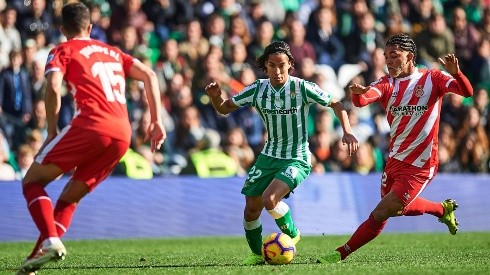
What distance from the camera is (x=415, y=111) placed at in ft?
37.1

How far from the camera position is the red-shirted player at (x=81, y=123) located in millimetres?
8945

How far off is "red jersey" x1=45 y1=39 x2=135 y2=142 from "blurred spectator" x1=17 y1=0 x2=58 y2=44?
876 cm

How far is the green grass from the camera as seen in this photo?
32.9ft

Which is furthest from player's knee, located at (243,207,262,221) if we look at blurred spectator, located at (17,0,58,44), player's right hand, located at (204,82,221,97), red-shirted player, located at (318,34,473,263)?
blurred spectator, located at (17,0,58,44)

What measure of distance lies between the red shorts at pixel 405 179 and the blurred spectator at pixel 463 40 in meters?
10.5

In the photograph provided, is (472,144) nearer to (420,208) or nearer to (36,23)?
(36,23)

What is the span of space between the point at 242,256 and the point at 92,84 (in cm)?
389

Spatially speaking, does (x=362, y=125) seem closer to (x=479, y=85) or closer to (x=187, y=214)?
(x=479, y=85)

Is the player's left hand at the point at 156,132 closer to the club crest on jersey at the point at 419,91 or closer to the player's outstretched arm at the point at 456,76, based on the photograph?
the player's outstretched arm at the point at 456,76

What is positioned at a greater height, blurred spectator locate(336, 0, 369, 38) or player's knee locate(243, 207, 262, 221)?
blurred spectator locate(336, 0, 369, 38)

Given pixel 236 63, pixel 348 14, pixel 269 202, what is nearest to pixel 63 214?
pixel 269 202

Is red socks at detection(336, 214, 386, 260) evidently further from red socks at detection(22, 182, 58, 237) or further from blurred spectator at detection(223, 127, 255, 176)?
blurred spectator at detection(223, 127, 255, 176)

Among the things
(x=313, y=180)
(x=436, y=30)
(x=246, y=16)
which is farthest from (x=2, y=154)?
(x=436, y=30)

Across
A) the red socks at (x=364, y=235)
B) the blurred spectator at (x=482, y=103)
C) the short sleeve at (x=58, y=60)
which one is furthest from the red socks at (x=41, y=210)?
the blurred spectator at (x=482, y=103)
